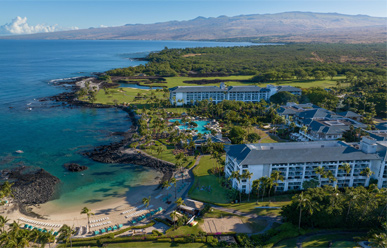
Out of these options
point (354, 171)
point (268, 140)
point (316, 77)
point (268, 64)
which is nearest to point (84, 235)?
point (354, 171)

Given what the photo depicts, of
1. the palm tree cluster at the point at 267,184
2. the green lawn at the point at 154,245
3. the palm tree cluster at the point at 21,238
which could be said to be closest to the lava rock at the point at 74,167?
the palm tree cluster at the point at 21,238

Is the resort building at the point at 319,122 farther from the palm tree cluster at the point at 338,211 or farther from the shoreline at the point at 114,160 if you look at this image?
the shoreline at the point at 114,160

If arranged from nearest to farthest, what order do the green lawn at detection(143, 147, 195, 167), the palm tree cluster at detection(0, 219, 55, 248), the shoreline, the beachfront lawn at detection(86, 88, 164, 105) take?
the palm tree cluster at detection(0, 219, 55, 248) → the shoreline → the green lawn at detection(143, 147, 195, 167) → the beachfront lawn at detection(86, 88, 164, 105)

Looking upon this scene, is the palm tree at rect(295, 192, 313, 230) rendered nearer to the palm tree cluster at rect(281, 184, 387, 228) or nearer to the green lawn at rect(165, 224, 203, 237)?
the palm tree cluster at rect(281, 184, 387, 228)

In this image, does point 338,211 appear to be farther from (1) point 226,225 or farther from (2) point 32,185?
(2) point 32,185

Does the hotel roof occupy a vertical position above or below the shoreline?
above

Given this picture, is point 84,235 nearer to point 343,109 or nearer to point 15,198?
point 15,198

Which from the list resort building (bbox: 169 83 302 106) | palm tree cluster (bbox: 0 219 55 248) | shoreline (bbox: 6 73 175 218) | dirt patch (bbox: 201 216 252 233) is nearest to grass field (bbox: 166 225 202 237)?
dirt patch (bbox: 201 216 252 233)
